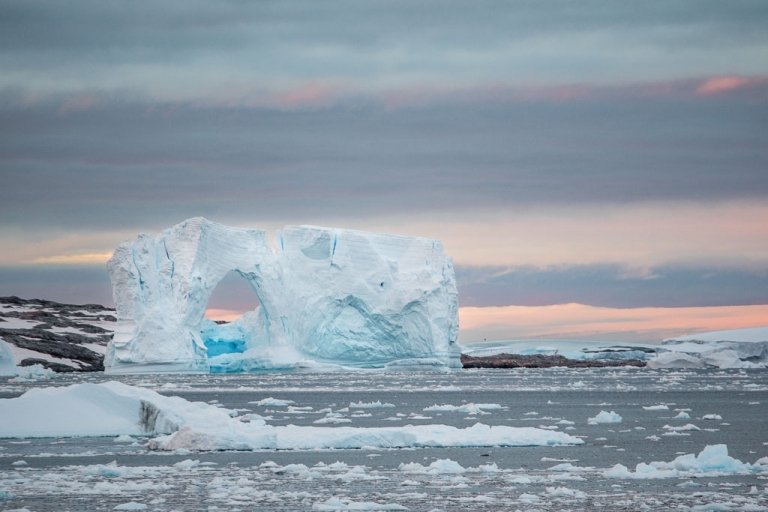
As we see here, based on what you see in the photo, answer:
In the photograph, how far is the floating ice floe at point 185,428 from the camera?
17469 millimetres

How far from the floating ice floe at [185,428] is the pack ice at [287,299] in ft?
70.3

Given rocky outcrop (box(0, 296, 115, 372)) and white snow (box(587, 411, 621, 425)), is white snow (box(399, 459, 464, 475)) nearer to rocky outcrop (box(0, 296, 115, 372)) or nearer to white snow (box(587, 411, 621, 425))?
white snow (box(587, 411, 621, 425))

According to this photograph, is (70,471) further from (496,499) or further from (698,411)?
(698,411)

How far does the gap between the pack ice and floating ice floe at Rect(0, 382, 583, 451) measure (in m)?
21.4

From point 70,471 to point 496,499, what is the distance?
564cm

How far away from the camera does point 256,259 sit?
44.4 meters

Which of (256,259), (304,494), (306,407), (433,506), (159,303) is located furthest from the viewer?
(256,259)

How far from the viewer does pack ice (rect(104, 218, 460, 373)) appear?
41.5m

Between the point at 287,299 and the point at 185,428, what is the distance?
2759cm

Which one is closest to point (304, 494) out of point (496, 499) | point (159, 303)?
point (496, 499)

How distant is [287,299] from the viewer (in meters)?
44.9

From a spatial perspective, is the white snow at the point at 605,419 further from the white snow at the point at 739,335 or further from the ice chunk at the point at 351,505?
the white snow at the point at 739,335

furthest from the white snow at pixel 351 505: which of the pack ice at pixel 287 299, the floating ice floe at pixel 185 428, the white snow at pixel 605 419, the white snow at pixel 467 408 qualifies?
the pack ice at pixel 287 299

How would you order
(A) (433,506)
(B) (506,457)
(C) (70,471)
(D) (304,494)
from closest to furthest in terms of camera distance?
(A) (433,506)
(D) (304,494)
(C) (70,471)
(B) (506,457)
